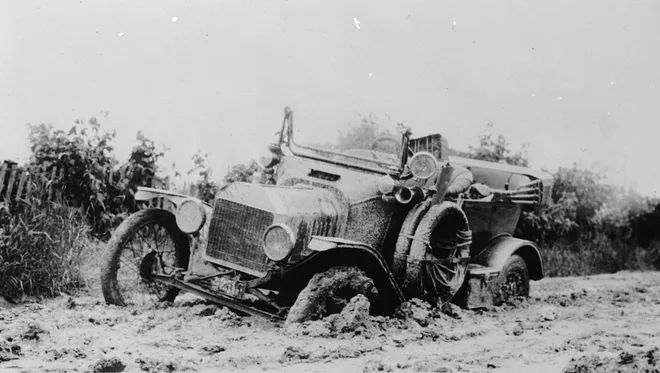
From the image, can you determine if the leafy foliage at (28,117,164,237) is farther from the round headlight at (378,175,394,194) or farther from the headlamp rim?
the round headlight at (378,175,394,194)

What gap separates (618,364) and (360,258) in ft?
6.99

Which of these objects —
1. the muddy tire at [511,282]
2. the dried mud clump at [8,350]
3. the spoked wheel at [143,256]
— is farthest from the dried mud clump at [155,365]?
the muddy tire at [511,282]

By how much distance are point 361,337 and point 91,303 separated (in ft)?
8.19

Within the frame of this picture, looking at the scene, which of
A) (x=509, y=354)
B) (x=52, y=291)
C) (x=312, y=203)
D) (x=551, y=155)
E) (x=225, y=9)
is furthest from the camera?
(x=551, y=155)

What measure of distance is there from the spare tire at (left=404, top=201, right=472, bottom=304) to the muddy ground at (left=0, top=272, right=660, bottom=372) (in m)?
0.23

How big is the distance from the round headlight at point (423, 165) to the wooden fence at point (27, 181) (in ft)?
12.4

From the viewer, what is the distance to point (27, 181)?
6.66 meters

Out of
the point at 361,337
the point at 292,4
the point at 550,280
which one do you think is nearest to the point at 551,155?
the point at 550,280

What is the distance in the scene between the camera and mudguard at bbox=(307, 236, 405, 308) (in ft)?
16.9

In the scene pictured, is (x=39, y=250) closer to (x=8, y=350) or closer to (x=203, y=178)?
(x=8, y=350)

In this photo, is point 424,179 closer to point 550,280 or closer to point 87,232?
point 87,232

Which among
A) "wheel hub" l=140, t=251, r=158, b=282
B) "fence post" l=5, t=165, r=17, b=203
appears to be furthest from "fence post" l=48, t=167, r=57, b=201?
"wheel hub" l=140, t=251, r=158, b=282

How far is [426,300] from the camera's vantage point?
20.8 feet

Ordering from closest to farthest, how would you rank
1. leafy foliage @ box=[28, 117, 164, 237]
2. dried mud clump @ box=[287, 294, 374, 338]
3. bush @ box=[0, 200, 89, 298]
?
1. dried mud clump @ box=[287, 294, 374, 338]
2. bush @ box=[0, 200, 89, 298]
3. leafy foliage @ box=[28, 117, 164, 237]
